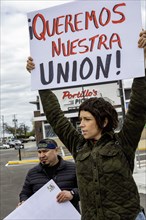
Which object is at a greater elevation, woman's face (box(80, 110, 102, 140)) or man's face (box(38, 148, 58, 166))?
woman's face (box(80, 110, 102, 140))

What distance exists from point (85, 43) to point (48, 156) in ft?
4.10

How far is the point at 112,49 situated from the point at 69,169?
1.38 m

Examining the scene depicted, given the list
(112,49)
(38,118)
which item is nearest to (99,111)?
(112,49)

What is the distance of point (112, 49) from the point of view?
2557 mm

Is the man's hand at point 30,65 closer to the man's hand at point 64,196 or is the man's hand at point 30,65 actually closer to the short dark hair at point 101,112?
the short dark hair at point 101,112

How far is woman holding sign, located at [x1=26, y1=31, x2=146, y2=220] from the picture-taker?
203 cm

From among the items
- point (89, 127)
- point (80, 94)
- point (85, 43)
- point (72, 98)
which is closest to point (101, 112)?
point (89, 127)

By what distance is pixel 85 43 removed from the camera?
2.67m

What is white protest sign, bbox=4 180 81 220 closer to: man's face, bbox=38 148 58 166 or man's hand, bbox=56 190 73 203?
man's hand, bbox=56 190 73 203

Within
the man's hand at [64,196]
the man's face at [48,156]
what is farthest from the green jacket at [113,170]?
the man's face at [48,156]

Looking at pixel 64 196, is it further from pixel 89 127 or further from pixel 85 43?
pixel 85 43

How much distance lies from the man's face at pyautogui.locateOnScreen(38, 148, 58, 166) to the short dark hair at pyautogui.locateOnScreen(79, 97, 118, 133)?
50.2 inches

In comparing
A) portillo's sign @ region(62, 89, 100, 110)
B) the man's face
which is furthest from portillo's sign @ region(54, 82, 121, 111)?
the man's face

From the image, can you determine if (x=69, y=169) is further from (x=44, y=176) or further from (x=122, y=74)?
(x=122, y=74)
